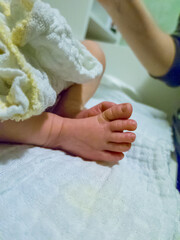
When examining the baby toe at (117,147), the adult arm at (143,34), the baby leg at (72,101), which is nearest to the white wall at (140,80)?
the adult arm at (143,34)

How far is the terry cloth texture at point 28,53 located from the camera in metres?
0.27

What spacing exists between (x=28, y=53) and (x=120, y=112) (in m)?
0.20

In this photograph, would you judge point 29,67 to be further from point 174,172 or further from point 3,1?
point 174,172

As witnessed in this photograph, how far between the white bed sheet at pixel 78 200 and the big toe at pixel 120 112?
3.8 inches

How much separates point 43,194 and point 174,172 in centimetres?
35

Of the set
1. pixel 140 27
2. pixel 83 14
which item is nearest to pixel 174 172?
pixel 140 27

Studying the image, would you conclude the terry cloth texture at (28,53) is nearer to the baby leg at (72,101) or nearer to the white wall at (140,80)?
the baby leg at (72,101)

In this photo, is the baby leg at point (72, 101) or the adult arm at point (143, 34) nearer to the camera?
the baby leg at point (72, 101)

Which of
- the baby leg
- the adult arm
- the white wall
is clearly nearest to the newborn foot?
the baby leg

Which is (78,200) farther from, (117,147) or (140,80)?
(140,80)

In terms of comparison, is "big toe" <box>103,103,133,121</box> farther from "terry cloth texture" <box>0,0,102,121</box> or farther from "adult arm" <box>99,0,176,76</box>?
"adult arm" <box>99,0,176,76</box>

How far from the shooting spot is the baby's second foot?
0.37 metres

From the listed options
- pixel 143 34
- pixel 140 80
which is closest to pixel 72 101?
pixel 143 34

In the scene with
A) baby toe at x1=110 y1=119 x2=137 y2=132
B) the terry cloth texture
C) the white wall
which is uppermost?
the terry cloth texture
